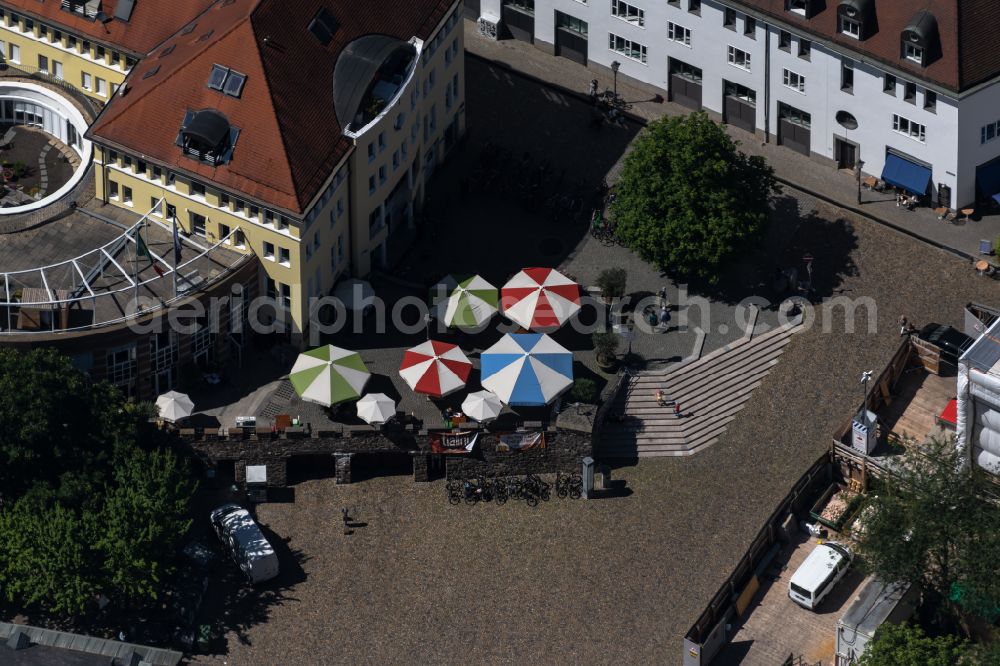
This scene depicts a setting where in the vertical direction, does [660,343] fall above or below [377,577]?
above

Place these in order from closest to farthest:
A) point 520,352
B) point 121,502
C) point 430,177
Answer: point 121,502
point 520,352
point 430,177

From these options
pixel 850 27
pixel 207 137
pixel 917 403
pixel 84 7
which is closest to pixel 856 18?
pixel 850 27

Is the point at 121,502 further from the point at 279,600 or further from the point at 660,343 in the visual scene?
the point at 660,343

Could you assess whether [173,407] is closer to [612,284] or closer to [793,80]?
[612,284]

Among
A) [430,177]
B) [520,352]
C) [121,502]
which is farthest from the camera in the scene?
[430,177]

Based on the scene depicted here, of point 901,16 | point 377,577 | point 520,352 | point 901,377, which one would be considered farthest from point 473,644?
point 901,16

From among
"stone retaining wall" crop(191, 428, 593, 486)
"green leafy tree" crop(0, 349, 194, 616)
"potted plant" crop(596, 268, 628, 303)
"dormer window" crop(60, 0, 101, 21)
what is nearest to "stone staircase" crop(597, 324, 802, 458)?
"stone retaining wall" crop(191, 428, 593, 486)
